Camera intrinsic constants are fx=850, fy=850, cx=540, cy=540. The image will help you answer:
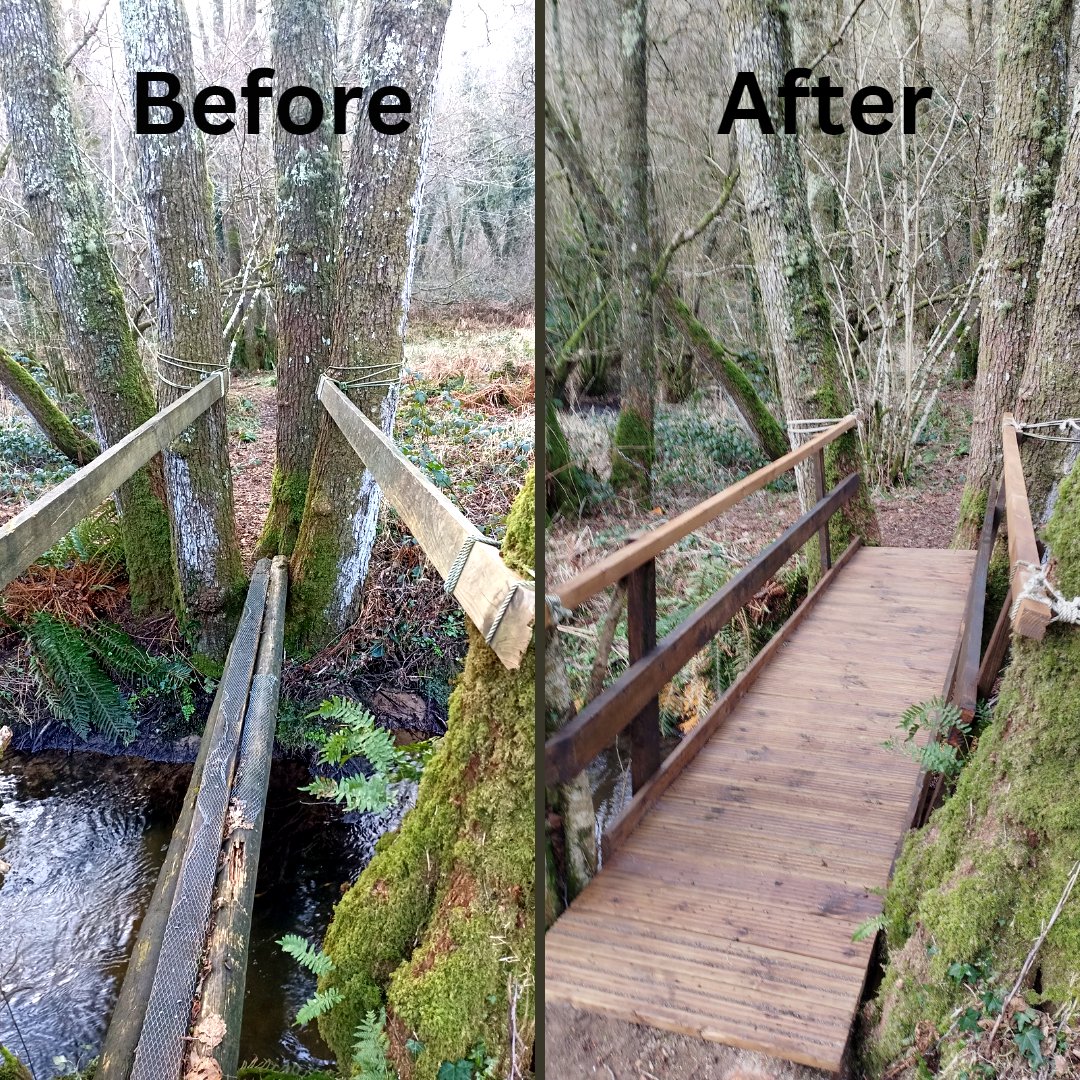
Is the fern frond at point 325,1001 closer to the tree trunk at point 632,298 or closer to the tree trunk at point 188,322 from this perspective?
the tree trunk at point 632,298

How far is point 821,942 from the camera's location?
1164 millimetres

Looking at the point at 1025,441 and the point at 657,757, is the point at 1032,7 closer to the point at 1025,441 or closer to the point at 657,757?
the point at 1025,441

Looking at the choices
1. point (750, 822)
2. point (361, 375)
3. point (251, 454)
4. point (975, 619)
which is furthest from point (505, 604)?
point (251, 454)

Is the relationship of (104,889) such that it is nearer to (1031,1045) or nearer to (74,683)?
(74,683)

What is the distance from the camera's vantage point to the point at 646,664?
4.58 ft

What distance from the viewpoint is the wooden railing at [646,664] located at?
93 centimetres

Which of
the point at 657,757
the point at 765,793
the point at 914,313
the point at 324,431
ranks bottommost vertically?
the point at 765,793

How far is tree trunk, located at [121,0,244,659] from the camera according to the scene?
370 centimetres

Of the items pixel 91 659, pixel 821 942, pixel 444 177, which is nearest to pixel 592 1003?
pixel 821 942

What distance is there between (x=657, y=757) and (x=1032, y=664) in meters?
0.69

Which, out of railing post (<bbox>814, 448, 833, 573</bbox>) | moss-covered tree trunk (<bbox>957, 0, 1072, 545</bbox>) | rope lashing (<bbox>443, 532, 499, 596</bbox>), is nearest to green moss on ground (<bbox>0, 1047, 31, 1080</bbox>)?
rope lashing (<bbox>443, 532, 499, 596</bbox>)

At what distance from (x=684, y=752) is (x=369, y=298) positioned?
102 inches

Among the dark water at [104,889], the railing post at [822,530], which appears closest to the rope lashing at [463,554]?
the dark water at [104,889]

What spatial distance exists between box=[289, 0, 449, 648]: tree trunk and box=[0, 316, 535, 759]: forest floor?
277mm
